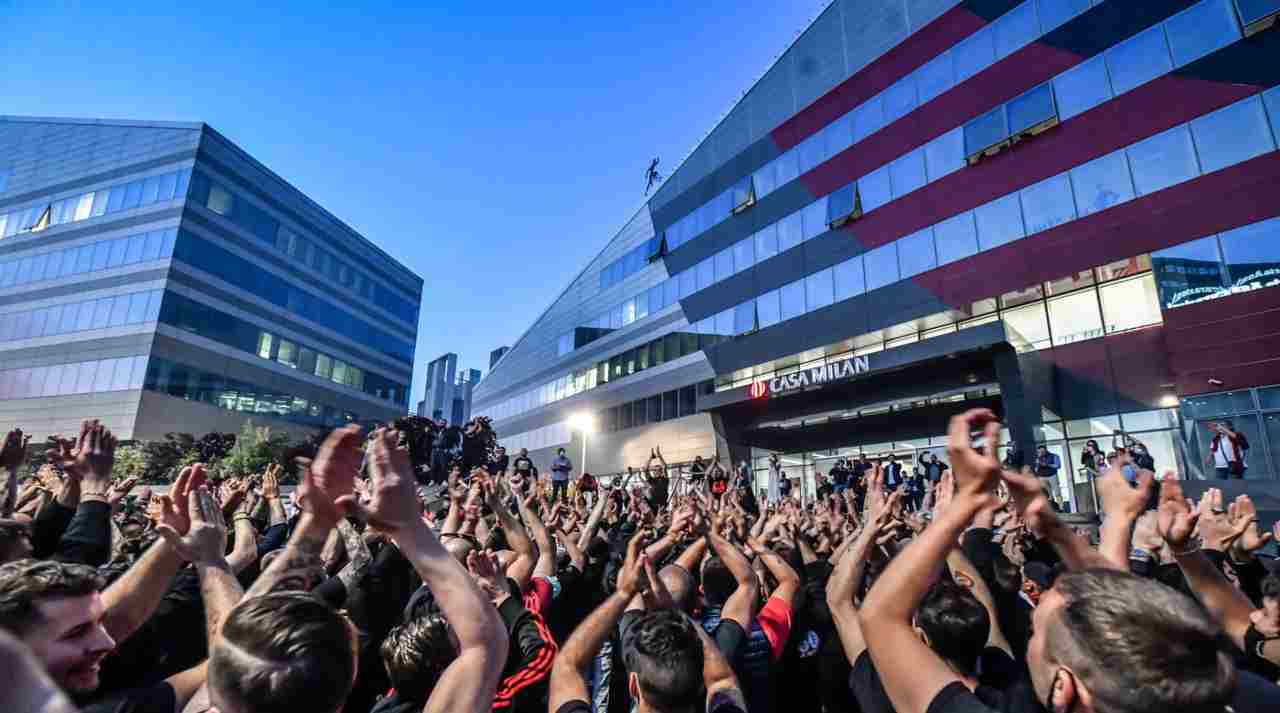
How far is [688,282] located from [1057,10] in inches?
669

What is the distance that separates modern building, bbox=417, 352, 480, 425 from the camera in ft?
410

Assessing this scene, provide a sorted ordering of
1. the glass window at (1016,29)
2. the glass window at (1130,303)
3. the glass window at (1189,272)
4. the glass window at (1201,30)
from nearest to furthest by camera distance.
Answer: the glass window at (1189,272), the glass window at (1201,30), the glass window at (1130,303), the glass window at (1016,29)

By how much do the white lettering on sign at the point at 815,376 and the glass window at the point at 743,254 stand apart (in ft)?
19.7

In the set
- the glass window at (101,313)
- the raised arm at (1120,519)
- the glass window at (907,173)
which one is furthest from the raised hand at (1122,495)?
the glass window at (101,313)

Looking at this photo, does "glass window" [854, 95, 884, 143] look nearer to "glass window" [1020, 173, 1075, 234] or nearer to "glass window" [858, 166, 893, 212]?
"glass window" [858, 166, 893, 212]

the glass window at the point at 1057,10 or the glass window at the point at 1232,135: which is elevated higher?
the glass window at the point at 1057,10

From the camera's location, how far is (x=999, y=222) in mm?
18672

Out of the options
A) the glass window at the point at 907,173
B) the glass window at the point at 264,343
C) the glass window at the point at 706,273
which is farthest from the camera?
the glass window at the point at 264,343

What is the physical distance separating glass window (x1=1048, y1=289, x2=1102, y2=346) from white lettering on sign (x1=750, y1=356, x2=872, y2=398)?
211 inches

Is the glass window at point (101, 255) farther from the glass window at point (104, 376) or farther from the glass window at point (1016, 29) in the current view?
the glass window at point (1016, 29)

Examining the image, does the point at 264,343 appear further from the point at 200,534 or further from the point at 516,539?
the point at 200,534

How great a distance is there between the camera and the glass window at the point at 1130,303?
52.2ft

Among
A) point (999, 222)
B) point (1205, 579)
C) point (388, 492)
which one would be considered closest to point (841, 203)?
point (999, 222)

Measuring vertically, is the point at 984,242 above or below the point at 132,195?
below
